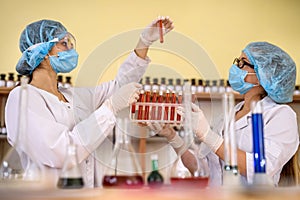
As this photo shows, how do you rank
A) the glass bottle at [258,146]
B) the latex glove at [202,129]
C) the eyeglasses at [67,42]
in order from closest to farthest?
the glass bottle at [258,146], the latex glove at [202,129], the eyeglasses at [67,42]

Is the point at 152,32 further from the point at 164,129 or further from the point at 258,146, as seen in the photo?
the point at 258,146

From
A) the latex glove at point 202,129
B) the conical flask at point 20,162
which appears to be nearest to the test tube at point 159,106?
the latex glove at point 202,129

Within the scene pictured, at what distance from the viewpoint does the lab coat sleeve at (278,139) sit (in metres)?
1.16

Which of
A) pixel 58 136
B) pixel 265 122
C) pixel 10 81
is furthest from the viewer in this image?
pixel 10 81

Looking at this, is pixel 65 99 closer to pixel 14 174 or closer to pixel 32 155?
pixel 32 155

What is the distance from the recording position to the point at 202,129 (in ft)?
3.75

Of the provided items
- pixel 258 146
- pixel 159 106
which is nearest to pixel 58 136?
pixel 159 106

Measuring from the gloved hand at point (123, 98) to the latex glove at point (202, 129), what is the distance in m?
0.13

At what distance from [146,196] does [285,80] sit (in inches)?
36.7

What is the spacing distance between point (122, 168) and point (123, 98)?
9.5 inches

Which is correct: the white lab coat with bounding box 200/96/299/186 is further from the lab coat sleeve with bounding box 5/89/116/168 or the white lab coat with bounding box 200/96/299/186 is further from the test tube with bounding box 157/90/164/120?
the lab coat sleeve with bounding box 5/89/116/168

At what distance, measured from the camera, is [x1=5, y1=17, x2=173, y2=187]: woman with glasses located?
1.02m

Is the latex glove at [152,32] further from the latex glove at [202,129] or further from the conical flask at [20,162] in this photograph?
the conical flask at [20,162]

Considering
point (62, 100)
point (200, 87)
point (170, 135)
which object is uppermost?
point (200, 87)
